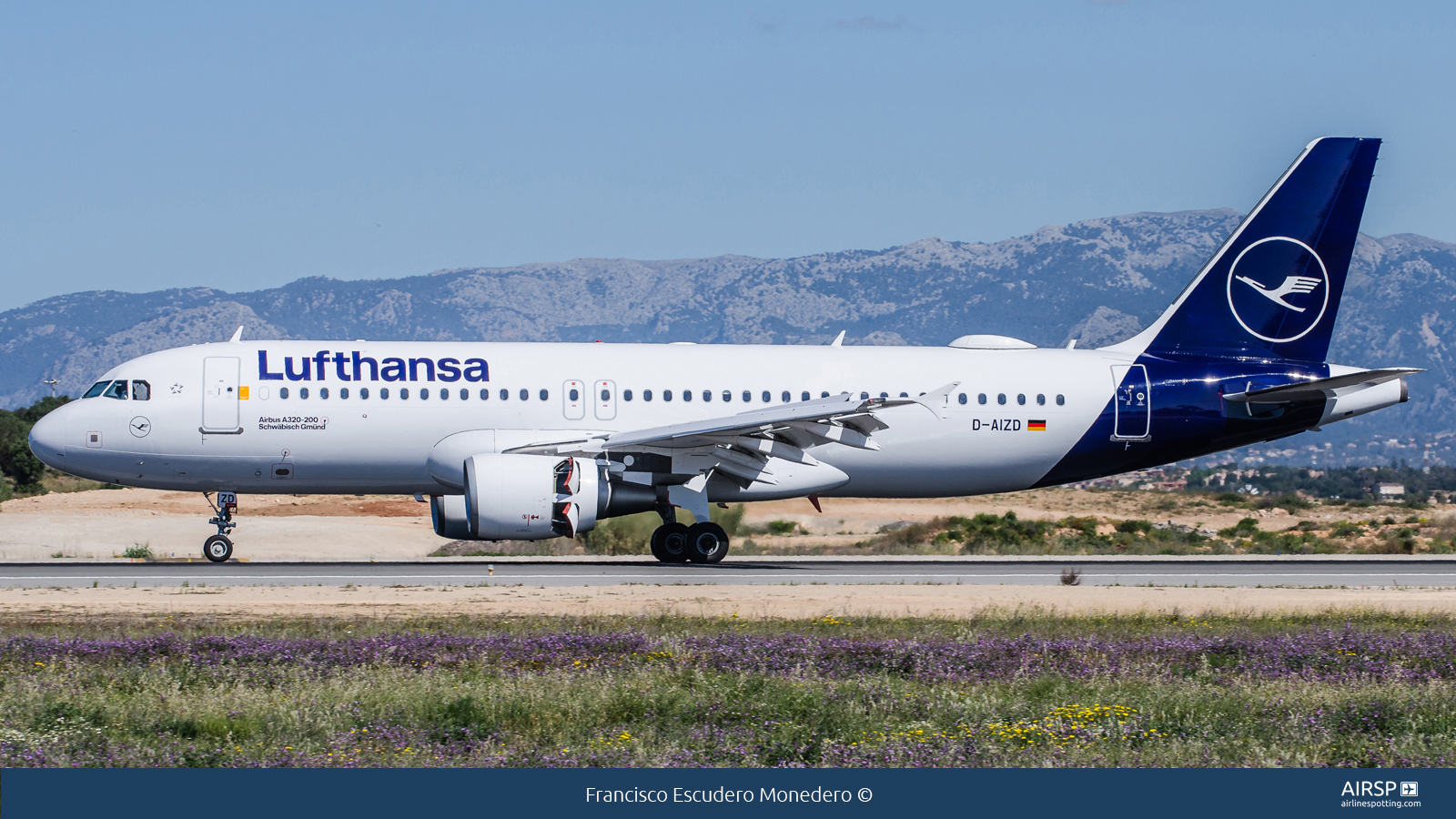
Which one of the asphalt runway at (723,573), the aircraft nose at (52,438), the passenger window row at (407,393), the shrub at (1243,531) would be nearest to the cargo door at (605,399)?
the passenger window row at (407,393)

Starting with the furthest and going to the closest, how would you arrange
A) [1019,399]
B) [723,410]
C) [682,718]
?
[1019,399], [723,410], [682,718]

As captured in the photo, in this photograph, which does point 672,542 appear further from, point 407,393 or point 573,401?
point 407,393

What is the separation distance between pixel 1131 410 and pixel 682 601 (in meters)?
13.6

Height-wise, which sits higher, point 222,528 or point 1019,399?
point 1019,399

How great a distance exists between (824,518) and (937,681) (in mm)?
43203

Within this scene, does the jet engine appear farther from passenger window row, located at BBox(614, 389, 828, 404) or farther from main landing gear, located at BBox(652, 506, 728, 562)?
passenger window row, located at BBox(614, 389, 828, 404)

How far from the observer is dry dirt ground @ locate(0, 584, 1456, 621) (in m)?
19.2

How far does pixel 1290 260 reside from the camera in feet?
106

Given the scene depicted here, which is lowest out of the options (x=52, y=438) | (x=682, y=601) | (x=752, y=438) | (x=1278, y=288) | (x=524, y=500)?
(x=682, y=601)

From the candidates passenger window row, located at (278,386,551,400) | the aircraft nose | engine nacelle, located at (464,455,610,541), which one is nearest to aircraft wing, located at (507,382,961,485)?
engine nacelle, located at (464,455,610,541)

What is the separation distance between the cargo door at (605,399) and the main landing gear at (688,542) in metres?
2.00

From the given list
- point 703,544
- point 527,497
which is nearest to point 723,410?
point 703,544

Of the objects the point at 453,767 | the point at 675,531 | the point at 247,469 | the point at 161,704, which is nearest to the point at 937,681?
the point at 453,767

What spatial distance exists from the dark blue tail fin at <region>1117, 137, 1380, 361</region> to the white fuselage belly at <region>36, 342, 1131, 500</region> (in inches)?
105
